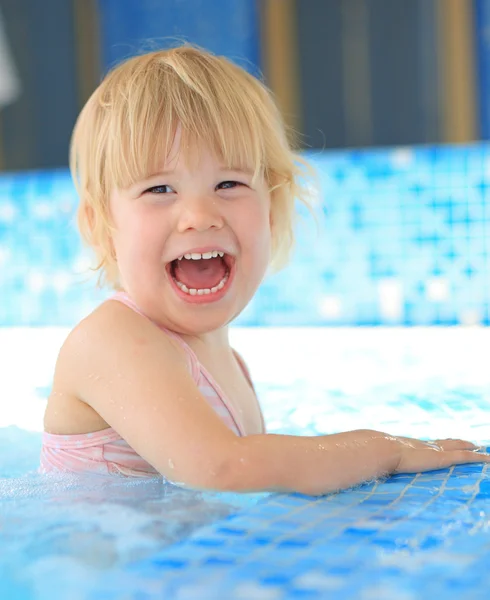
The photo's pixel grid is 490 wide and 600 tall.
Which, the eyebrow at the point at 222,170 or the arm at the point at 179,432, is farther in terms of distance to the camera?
the eyebrow at the point at 222,170

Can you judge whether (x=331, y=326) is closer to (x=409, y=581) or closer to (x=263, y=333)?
(x=263, y=333)

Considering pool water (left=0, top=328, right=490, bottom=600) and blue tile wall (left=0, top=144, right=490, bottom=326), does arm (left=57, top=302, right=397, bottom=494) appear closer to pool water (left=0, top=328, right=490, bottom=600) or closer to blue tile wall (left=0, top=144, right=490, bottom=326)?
pool water (left=0, top=328, right=490, bottom=600)

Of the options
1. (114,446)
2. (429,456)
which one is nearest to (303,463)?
(429,456)

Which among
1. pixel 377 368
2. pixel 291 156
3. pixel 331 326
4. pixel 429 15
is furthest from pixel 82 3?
pixel 291 156

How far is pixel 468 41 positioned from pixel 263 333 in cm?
227

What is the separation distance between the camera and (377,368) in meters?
3.48

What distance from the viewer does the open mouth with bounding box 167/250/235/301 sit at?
158 centimetres

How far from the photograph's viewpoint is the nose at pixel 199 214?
1509 millimetres

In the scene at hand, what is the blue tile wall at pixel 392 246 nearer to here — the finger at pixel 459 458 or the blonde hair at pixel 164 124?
the blonde hair at pixel 164 124

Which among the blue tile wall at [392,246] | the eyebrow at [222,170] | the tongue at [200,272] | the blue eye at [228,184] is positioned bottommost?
the blue tile wall at [392,246]

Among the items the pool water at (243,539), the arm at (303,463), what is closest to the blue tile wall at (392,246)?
the pool water at (243,539)

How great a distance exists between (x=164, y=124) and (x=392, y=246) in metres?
4.13

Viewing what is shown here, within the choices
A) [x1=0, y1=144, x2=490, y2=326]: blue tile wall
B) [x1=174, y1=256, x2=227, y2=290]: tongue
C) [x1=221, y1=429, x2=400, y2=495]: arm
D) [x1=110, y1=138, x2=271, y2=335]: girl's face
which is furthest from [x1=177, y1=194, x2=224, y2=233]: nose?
[x1=0, y1=144, x2=490, y2=326]: blue tile wall

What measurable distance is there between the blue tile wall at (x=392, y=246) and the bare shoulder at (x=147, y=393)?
3747 millimetres
